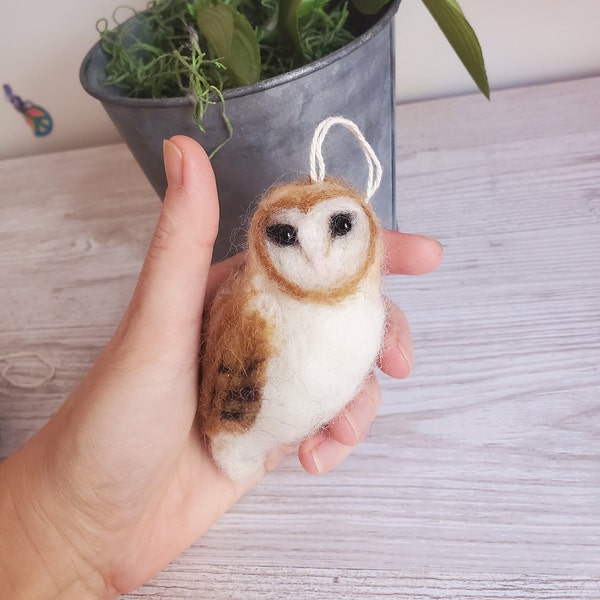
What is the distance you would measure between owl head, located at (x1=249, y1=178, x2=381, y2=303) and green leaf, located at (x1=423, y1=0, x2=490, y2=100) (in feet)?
0.48

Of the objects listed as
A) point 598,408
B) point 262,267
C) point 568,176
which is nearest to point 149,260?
point 262,267

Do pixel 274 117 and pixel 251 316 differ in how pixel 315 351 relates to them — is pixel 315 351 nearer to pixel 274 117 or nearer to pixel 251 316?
pixel 251 316

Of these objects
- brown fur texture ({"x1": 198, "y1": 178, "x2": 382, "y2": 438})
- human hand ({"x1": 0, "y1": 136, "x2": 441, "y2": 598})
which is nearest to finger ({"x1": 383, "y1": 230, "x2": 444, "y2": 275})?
human hand ({"x1": 0, "y1": 136, "x2": 441, "y2": 598})

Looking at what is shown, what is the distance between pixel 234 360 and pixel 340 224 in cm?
9

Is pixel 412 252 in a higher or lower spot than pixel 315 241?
lower

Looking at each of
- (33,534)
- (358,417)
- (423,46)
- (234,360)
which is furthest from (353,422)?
(423,46)

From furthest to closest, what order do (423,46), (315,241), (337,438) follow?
(423,46) < (337,438) < (315,241)

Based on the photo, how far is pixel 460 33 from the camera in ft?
1.25

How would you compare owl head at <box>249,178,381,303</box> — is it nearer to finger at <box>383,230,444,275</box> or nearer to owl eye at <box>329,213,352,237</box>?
owl eye at <box>329,213,352,237</box>

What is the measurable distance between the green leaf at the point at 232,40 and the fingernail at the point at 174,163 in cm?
9

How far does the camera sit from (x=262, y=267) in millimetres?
316

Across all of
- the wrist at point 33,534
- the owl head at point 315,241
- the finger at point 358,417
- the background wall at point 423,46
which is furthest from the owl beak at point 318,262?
the background wall at point 423,46

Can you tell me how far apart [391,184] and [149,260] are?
0.79 ft

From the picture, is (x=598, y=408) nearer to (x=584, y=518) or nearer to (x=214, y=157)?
(x=584, y=518)
